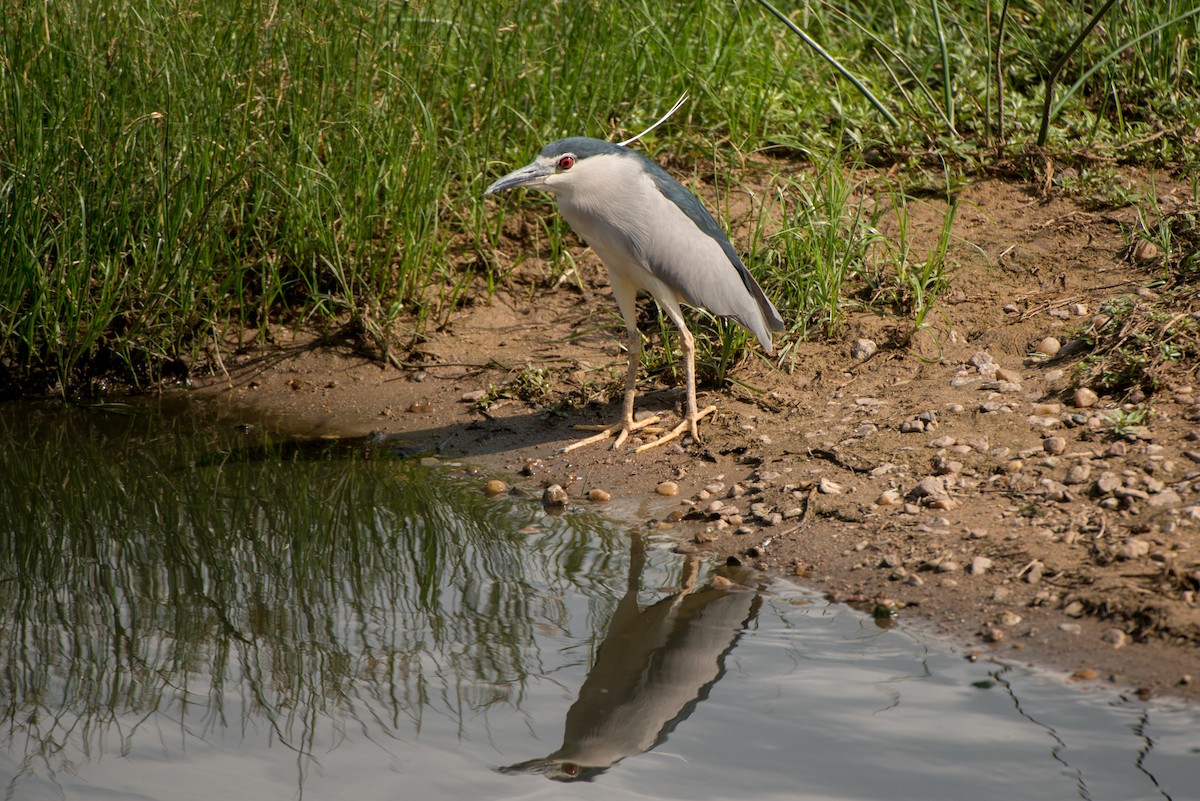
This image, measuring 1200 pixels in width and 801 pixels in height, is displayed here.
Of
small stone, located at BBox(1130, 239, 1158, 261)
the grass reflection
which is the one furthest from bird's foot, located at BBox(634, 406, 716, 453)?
small stone, located at BBox(1130, 239, 1158, 261)

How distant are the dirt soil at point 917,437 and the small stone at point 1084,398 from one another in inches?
1.2

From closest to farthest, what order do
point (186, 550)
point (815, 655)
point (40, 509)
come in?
point (815, 655) → point (186, 550) → point (40, 509)

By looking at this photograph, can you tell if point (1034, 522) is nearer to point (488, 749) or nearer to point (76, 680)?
point (488, 749)

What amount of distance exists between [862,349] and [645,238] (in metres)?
1.03

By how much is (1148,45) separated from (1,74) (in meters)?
5.31

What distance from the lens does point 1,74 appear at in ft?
15.2

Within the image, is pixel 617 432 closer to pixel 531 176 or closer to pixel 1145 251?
pixel 531 176

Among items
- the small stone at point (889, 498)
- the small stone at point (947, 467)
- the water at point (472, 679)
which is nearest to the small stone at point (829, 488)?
the small stone at point (889, 498)

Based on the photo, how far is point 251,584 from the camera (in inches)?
135

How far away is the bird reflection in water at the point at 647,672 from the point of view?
2607 millimetres

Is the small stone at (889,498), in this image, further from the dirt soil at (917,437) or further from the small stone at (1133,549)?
the small stone at (1133,549)

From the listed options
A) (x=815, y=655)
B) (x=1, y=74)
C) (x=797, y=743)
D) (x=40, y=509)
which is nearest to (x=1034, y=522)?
(x=815, y=655)

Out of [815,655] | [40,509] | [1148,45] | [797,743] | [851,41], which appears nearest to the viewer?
[797,743]

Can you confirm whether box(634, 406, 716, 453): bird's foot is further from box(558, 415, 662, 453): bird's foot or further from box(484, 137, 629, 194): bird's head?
box(484, 137, 629, 194): bird's head
